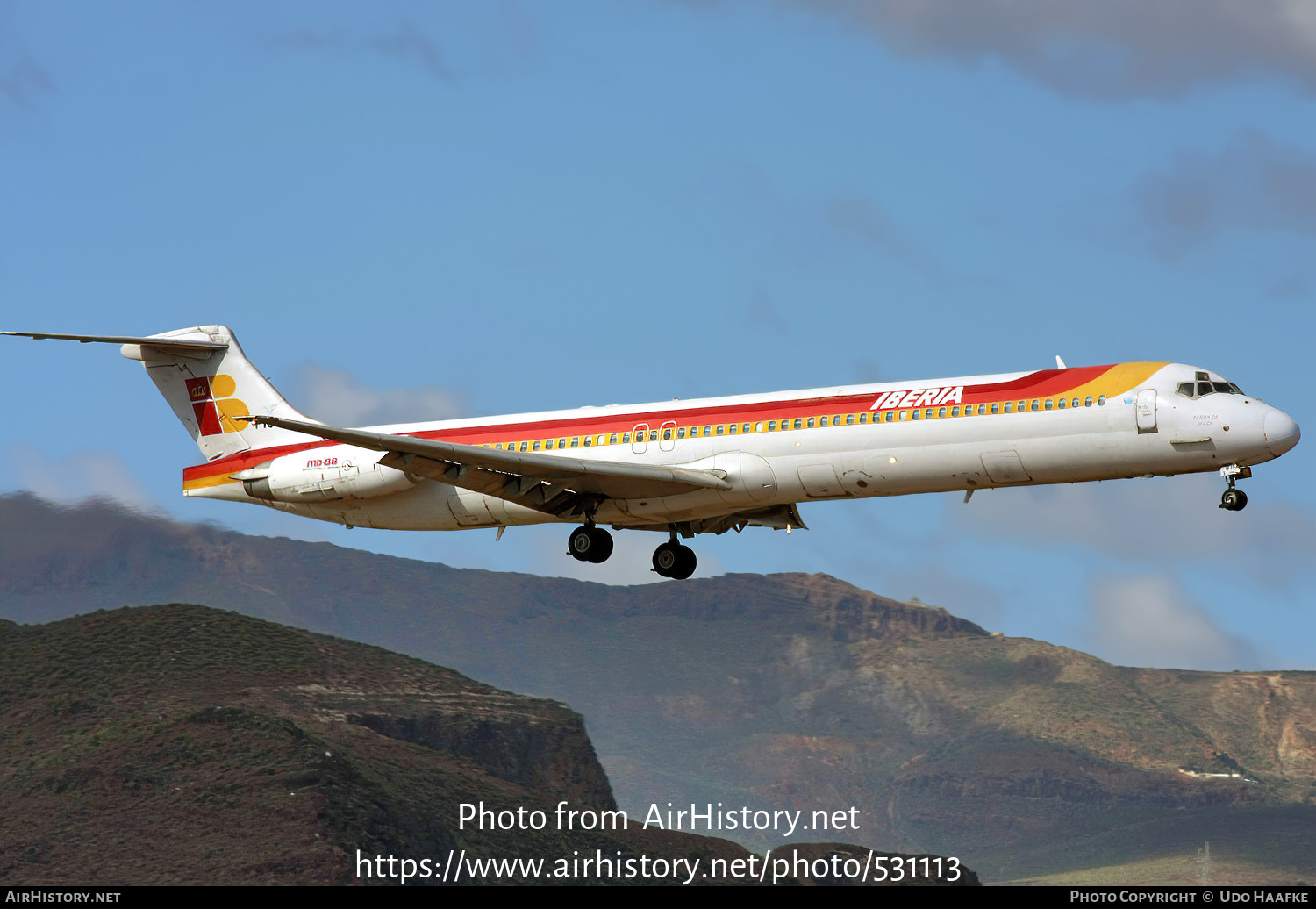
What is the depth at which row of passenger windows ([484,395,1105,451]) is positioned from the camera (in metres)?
37.2

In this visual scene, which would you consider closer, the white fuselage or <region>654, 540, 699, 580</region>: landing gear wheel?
the white fuselage

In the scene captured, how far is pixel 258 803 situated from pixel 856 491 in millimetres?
41656

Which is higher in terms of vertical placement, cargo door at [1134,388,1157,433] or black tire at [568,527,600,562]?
cargo door at [1134,388,1157,433]

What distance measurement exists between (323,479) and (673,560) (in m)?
9.39

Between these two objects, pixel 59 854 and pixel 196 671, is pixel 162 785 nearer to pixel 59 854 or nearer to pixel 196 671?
pixel 59 854

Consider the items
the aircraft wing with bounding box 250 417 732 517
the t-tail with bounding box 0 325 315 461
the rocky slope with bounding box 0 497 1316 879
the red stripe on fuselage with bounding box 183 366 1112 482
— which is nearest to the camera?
the red stripe on fuselage with bounding box 183 366 1112 482

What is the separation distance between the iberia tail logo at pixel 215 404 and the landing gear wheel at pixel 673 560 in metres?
12.4

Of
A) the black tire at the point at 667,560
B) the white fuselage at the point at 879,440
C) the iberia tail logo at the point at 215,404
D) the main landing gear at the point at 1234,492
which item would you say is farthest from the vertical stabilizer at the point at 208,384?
the main landing gear at the point at 1234,492

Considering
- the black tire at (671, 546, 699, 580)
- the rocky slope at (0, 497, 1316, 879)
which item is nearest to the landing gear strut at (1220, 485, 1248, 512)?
the black tire at (671, 546, 699, 580)

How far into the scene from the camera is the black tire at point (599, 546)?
4241 cm

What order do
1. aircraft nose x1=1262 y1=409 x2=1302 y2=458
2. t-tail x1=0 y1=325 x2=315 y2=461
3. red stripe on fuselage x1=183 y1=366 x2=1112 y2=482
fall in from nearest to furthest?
1. aircraft nose x1=1262 y1=409 x2=1302 y2=458
2. red stripe on fuselage x1=183 y1=366 x2=1112 y2=482
3. t-tail x1=0 y1=325 x2=315 y2=461

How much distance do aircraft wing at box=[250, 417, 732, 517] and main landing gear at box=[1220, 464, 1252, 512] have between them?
11.0 meters

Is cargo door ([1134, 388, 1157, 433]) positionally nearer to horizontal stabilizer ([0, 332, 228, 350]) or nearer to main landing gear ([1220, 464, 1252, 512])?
main landing gear ([1220, 464, 1252, 512])

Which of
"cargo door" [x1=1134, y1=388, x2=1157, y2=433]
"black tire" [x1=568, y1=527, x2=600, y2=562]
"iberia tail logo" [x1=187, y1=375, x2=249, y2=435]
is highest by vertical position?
"iberia tail logo" [x1=187, y1=375, x2=249, y2=435]
